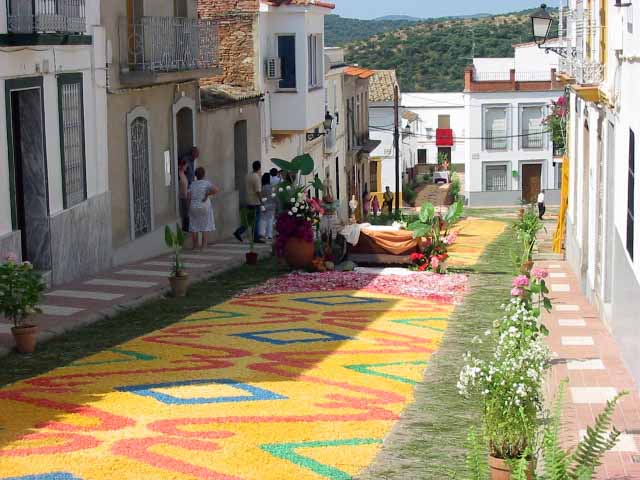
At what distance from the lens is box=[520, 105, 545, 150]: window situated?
6112 cm

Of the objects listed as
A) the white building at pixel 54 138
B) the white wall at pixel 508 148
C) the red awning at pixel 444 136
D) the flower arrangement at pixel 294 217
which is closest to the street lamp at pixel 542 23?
the flower arrangement at pixel 294 217

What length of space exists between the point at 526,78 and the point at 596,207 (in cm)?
4580

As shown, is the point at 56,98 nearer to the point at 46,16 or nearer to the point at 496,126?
the point at 46,16

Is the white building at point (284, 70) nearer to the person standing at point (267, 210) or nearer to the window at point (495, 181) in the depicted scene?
the person standing at point (267, 210)

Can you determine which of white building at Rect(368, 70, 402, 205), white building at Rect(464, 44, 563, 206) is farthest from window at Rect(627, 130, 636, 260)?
white building at Rect(368, 70, 402, 205)

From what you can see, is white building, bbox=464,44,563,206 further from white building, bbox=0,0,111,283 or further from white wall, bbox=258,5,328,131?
white building, bbox=0,0,111,283

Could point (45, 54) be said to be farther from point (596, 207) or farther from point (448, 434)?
point (448, 434)

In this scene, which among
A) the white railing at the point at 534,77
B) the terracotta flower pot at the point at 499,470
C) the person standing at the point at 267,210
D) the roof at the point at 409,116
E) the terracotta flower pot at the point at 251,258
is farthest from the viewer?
the roof at the point at 409,116

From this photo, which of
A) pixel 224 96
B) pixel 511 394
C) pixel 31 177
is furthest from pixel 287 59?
pixel 511 394

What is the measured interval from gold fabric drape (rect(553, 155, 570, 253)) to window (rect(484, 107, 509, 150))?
37.3 m

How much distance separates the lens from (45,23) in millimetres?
15516

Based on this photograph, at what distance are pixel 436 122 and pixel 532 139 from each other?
20.3 meters

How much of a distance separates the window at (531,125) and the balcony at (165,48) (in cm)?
3946

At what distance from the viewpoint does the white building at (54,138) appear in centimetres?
1484
